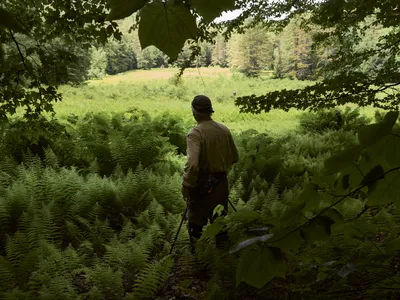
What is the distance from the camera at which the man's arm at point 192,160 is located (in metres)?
3.09

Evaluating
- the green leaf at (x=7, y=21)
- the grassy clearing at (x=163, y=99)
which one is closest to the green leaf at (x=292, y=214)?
the green leaf at (x=7, y=21)

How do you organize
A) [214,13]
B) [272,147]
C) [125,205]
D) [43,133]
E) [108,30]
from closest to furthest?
[214,13]
[108,30]
[43,133]
[125,205]
[272,147]

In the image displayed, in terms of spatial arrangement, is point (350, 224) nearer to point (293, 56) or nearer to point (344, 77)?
point (344, 77)

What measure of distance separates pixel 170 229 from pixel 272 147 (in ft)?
12.6

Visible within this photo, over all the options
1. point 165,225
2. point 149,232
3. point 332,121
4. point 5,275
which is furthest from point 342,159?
point 332,121

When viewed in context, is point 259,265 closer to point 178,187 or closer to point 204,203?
point 204,203

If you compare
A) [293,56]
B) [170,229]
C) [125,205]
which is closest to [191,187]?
[170,229]

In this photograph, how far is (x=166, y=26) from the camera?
0.44 metres

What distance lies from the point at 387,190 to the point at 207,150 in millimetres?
2599

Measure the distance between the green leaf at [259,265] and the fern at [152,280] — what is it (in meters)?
2.75

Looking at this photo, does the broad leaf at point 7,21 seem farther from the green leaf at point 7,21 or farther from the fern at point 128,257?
the fern at point 128,257

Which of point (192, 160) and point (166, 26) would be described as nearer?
point (166, 26)

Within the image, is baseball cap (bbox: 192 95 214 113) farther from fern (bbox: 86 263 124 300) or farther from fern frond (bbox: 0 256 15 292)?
fern frond (bbox: 0 256 15 292)

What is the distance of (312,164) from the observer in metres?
6.89
